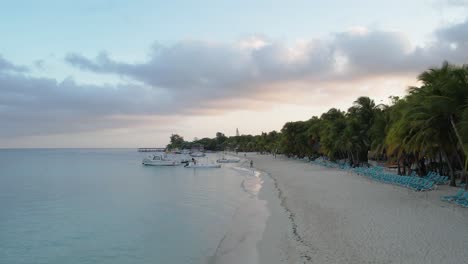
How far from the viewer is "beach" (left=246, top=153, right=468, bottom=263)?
9.20 m

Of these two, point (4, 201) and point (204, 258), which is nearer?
point (204, 258)

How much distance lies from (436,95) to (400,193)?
5.36 metres

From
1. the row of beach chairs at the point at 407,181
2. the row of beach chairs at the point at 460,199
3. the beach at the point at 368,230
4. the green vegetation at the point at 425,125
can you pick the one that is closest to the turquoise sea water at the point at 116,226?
the beach at the point at 368,230

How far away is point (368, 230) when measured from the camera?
11.6 metres

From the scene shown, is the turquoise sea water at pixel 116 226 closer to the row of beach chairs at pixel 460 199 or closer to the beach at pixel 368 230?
the beach at pixel 368 230

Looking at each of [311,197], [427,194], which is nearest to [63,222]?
[311,197]

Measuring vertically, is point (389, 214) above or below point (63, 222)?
above

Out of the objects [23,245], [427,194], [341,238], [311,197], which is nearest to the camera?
[341,238]

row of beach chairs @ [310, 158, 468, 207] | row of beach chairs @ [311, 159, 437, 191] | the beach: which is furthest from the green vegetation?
the beach

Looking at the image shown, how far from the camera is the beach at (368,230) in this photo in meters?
9.20

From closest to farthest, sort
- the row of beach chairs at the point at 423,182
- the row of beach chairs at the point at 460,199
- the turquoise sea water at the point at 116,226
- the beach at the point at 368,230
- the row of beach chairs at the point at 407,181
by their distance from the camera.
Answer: the beach at the point at 368,230, the turquoise sea water at the point at 116,226, the row of beach chairs at the point at 460,199, the row of beach chairs at the point at 423,182, the row of beach chairs at the point at 407,181

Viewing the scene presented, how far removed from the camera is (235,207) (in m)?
21.5

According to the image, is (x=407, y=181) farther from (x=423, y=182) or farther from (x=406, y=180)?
(x=423, y=182)

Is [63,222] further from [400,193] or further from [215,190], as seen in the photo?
[400,193]
